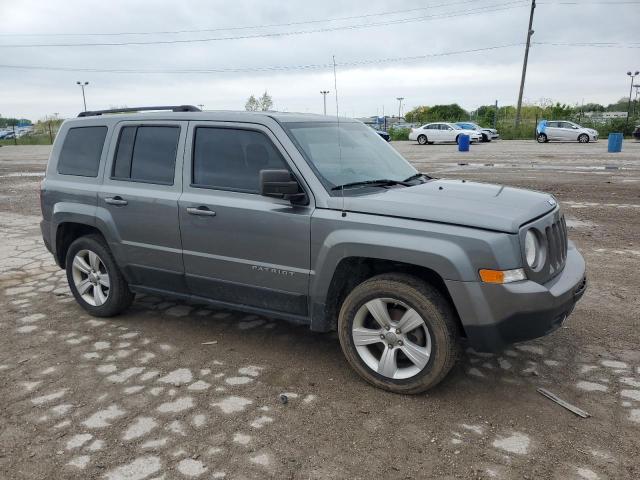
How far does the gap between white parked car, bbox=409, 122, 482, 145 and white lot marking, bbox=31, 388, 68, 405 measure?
33339 millimetres

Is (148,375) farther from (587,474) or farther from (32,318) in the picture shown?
(587,474)

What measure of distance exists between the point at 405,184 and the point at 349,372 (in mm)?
1447

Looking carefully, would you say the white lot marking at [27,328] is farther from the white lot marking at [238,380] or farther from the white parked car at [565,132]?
the white parked car at [565,132]

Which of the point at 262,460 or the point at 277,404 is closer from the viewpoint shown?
the point at 262,460

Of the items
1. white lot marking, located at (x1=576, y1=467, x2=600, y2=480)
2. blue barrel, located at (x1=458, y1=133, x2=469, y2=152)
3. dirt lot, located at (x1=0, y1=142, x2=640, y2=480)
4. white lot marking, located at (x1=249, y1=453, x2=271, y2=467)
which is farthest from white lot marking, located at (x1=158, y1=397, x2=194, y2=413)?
blue barrel, located at (x1=458, y1=133, x2=469, y2=152)

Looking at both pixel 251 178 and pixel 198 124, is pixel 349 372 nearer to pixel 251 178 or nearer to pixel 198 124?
pixel 251 178

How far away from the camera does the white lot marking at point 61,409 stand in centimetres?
338

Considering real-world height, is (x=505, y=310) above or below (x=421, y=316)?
above

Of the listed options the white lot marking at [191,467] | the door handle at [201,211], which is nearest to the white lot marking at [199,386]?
the white lot marking at [191,467]

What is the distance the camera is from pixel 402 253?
10.8 ft

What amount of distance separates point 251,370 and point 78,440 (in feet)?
4.03

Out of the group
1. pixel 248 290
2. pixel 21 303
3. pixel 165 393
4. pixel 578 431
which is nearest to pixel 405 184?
pixel 248 290

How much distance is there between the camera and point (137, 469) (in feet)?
9.22

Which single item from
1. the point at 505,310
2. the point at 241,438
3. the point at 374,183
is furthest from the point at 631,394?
the point at 241,438
